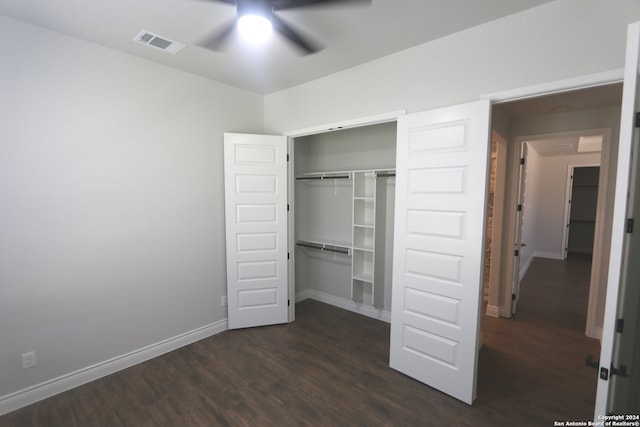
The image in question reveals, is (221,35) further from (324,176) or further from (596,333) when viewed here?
(596,333)

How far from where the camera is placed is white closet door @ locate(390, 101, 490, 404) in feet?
6.90

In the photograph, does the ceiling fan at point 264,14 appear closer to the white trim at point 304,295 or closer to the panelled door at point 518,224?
the panelled door at point 518,224

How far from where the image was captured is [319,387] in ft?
Answer: 7.88

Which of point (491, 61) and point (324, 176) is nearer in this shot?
point (491, 61)

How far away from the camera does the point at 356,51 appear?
2.50 m

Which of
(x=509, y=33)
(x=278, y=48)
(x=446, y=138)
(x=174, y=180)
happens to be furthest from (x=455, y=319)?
(x=174, y=180)

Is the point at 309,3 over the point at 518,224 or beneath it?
over

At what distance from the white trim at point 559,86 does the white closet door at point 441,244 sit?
126 millimetres

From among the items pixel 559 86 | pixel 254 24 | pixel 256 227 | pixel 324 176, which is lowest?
pixel 256 227

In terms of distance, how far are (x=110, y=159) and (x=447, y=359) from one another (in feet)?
10.9

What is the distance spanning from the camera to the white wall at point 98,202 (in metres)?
2.10

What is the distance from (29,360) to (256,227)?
2.14 meters

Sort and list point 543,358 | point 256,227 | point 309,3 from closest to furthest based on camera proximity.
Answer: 1. point 309,3
2. point 543,358
3. point 256,227

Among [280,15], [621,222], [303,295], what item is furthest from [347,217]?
[621,222]
